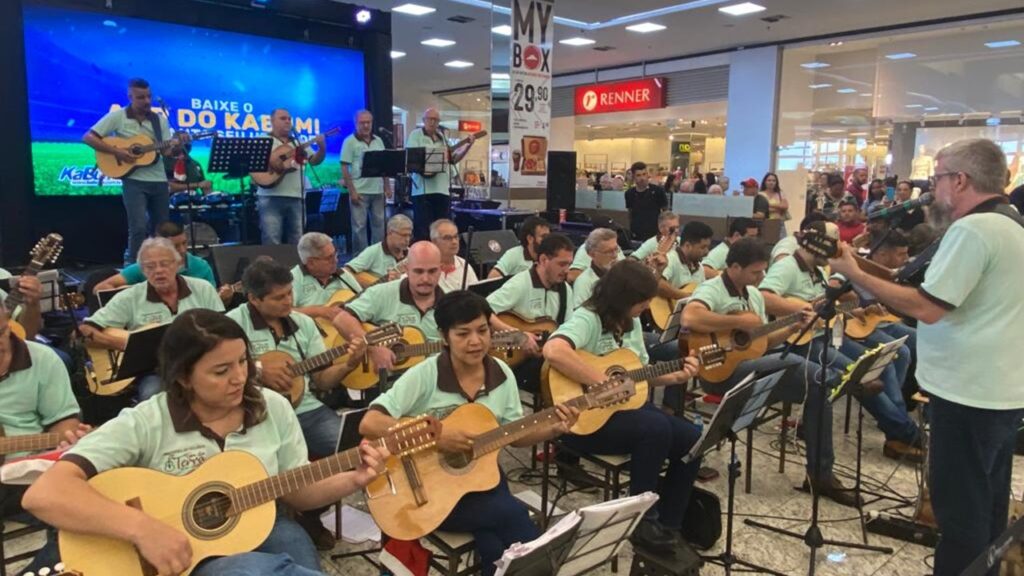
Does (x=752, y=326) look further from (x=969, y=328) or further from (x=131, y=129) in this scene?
(x=131, y=129)

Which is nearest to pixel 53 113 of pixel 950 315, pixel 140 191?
pixel 140 191

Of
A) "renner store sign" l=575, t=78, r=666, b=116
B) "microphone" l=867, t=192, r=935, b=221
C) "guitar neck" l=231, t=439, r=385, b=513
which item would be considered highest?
"renner store sign" l=575, t=78, r=666, b=116

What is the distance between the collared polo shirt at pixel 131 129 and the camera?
22.0ft

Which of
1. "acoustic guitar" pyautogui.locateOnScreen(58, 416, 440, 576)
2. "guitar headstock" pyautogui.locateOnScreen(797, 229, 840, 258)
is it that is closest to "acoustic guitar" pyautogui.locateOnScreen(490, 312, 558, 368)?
"guitar headstock" pyautogui.locateOnScreen(797, 229, 840, 258)

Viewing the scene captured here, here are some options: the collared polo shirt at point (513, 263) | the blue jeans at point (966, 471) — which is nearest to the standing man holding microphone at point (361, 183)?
the collared polo shirt at point (513, 263)

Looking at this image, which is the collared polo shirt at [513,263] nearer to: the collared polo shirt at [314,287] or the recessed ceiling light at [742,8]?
the collared polo shirt at [314,287]

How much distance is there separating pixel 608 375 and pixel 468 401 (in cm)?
96

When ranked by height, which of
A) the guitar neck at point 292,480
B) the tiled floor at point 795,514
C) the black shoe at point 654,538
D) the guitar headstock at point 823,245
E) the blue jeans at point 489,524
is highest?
the guitar headstock at point 823,245

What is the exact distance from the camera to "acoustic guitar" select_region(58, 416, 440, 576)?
190cm

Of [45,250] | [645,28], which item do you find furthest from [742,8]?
[45,250]

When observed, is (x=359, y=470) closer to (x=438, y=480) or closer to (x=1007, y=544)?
(x=438, y=480)

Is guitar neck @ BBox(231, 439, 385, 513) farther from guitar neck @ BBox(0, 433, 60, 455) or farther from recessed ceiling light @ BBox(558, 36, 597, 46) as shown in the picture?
recessed ceiling light @ BBox(558, 36, 597, 46)

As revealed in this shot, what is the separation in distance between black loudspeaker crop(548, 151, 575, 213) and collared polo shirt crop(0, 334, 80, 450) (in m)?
8.58

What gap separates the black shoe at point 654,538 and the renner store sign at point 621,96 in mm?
14039
